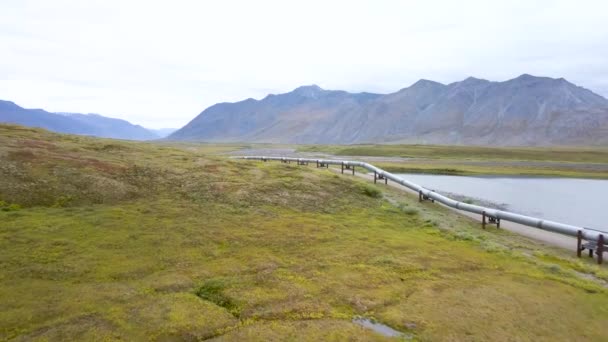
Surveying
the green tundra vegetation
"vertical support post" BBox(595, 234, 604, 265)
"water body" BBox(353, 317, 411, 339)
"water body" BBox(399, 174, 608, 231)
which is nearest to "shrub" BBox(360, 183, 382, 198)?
the green tundra vegetation

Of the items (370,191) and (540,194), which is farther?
(540,194)

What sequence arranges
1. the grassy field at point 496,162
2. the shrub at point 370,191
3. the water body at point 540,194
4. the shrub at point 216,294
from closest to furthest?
the shrub at point 216,294 → the shrub at point 370,191 → the water body at point 540,194 → the grassy field at point 496,162

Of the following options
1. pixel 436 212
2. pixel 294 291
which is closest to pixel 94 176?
pixel 294 291

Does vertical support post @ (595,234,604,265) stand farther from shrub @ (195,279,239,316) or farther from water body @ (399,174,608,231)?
shrub @ (195,279,239,316)

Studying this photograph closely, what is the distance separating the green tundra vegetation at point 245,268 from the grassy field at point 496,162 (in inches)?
1963

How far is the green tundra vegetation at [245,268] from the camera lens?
12297 mm

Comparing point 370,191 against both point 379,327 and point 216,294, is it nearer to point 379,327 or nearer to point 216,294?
point 216,294

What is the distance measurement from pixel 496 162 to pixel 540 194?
163 ft

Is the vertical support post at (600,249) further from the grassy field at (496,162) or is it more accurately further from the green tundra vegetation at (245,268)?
the grassy field at (496,162)

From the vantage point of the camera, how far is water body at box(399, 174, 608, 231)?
38641 mm

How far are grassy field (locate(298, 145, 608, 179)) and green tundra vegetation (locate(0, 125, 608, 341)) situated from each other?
49.9m

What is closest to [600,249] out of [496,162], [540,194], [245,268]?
[245,268]

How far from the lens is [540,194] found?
2028 inches

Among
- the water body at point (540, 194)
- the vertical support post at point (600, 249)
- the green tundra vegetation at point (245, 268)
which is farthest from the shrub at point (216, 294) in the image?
the water body at point (540, 194)
